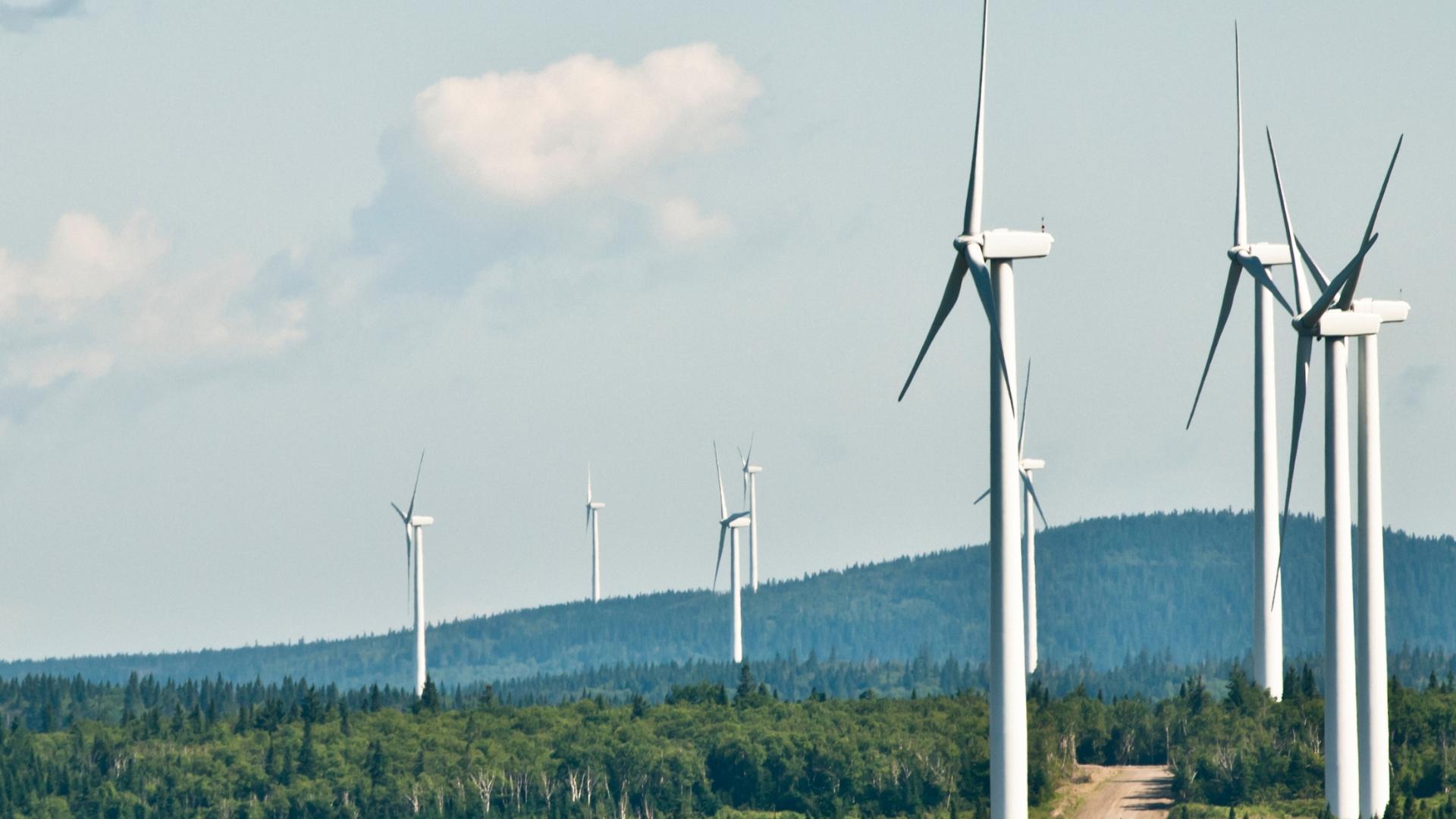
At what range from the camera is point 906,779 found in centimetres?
16862

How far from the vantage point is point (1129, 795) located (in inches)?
5566

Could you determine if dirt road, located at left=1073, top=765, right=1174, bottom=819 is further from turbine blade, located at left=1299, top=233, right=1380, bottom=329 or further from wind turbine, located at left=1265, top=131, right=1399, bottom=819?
turbine blade, located at left=1299, top=233, right=1380, bottom=329

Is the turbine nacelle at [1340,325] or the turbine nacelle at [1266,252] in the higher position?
the turbine nacelle at [1266,252]

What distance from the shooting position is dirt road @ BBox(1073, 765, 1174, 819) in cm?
13644

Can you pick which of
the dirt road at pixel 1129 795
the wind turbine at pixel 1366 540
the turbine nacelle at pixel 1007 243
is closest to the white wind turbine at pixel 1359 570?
the wind turbine at pixel 1366 540

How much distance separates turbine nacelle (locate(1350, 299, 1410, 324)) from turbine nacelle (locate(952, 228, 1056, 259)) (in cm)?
2187

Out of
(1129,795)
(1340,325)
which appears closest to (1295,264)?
(1340,325)

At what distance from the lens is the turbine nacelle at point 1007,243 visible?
9019 cm

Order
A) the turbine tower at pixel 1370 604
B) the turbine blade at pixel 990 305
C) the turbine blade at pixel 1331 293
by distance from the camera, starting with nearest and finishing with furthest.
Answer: the turbine blade at pixel 990 305
the turbine blade at pixel 1331 293
the turbine tower at pixel 1370 604

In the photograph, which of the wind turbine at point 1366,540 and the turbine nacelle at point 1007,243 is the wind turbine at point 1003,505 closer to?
the turbine nacelle at point 1007,243

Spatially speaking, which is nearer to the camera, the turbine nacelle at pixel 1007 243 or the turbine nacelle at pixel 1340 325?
the turbine nacelle at pixel 1007 243

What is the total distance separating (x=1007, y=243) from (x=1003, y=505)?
10.7 m

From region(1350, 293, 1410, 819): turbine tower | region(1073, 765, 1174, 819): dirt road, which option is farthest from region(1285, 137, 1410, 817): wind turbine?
region(1073, 765, 1174, 819): dirt road

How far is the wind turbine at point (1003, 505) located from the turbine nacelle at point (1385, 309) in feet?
73.7
